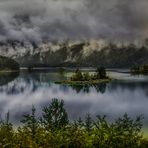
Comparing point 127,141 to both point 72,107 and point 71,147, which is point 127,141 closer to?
point 71,147

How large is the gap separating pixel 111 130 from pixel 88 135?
1153mm

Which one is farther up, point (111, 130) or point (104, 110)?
point (111, 130)

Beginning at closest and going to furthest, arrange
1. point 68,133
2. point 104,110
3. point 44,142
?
point 44,142 < point 68,133 < point 104,110

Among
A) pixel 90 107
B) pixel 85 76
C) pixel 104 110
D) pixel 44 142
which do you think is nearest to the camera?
pixel 44 142

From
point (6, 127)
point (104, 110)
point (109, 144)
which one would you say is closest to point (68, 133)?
point (109, 144)

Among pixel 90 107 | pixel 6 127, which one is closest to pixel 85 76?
pixel 90 107

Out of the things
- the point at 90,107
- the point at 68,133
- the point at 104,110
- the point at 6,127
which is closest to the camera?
the point at 68,133

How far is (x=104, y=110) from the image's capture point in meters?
82.4

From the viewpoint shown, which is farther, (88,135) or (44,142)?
(88,135)

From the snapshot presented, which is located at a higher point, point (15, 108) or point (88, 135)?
point (88, 135)

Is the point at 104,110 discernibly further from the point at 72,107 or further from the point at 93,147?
the point at 93,147

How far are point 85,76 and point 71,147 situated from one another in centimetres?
17806

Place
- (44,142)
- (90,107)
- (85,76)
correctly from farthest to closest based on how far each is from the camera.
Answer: (85,76) < (90,107) < (44,142)

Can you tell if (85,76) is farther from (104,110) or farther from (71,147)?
(71,147)
